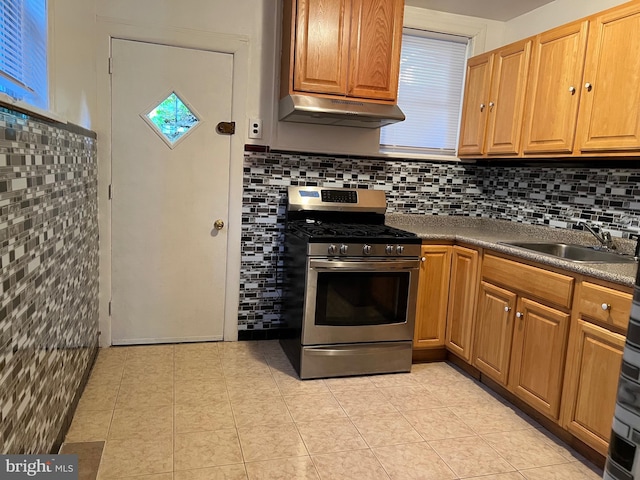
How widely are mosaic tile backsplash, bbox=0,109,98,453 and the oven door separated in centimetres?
127

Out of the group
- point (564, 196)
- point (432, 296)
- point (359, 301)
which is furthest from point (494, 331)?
point (564, 196)

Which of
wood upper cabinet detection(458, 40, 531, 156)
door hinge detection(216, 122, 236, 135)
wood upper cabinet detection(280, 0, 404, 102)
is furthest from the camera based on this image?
door hinge detection(216, 122, 236, 135)

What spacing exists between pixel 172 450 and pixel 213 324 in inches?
53.3

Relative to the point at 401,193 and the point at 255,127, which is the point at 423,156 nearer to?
the point at 401,193

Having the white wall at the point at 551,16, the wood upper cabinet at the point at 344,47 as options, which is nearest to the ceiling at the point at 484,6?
the white wall at the point at 551,16

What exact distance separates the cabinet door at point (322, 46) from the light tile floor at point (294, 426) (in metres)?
1.81

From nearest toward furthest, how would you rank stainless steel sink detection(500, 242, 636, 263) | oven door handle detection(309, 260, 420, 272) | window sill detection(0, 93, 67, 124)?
1. window sill detection(0, 93, 67, 124)
2. stainless steel sink detection(500, 242, 636, 263)
3. oven door handle detection(309, 260, 420, 272)

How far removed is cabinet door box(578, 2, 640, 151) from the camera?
7.57ft

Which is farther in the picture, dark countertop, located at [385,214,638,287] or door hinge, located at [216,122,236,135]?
door hinge, located at [216,122,236,135]

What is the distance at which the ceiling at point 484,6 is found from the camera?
3316 millimetres

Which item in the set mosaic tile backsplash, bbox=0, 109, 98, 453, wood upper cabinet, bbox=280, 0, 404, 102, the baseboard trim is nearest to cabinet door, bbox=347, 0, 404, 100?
wood upper cabinet, bbox=280, 0, 404, 102

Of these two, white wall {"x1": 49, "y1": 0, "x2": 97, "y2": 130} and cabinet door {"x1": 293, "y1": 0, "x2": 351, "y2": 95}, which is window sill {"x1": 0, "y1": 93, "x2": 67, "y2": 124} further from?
cabinet door {"x1": 293, "y1": 0, "x2": 351, "y2": 95}

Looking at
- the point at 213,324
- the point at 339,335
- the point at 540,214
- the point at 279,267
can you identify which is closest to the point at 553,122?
the point at 540,214

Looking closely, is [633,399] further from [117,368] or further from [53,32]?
[117,368]
